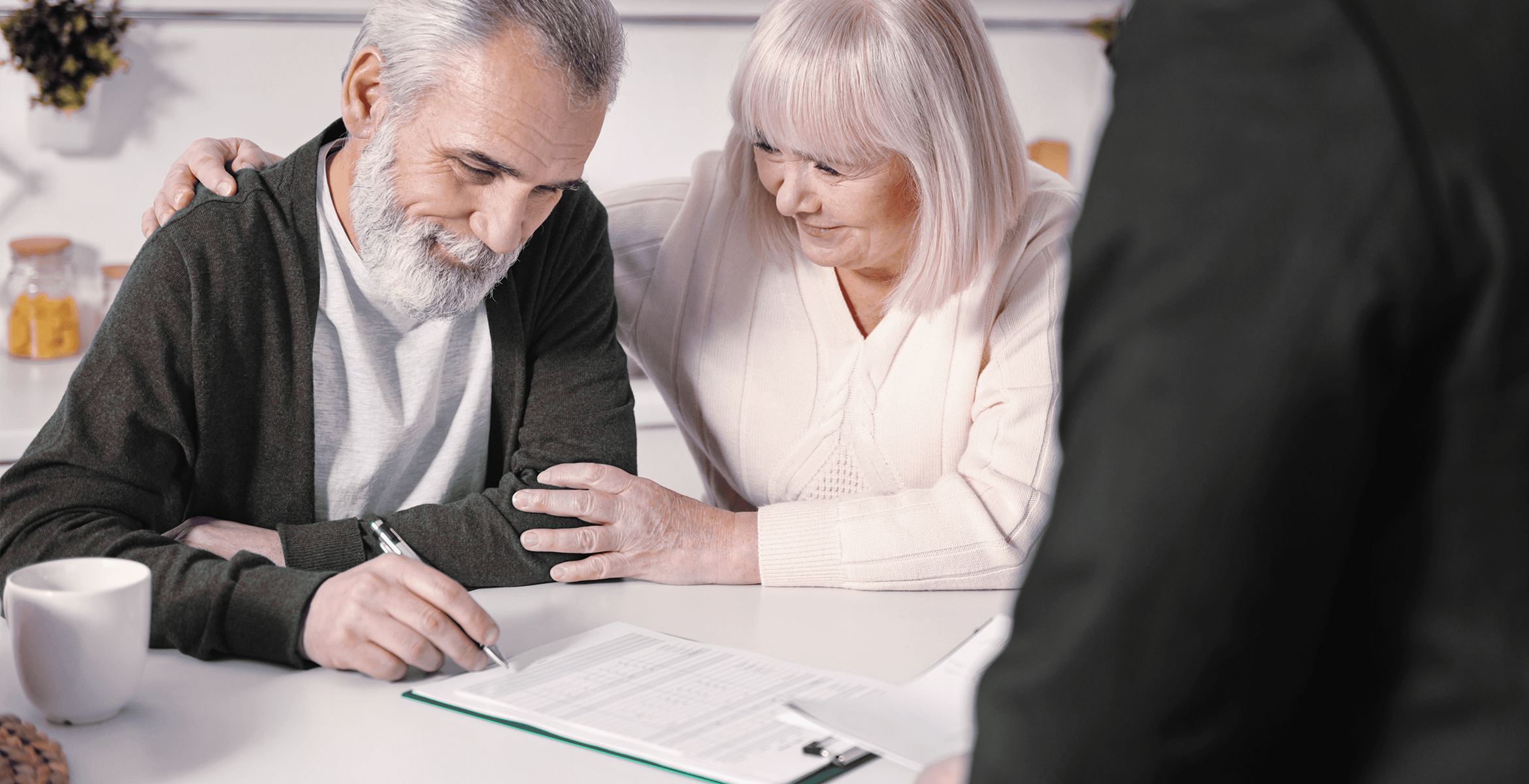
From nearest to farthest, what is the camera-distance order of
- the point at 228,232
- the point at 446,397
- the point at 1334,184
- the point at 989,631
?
the point at 1334,184
the point at 989,631
the point at 228,232
the point at 446,397

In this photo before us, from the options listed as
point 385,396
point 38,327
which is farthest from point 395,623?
point 38,327

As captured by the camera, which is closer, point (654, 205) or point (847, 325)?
point (847, 325)

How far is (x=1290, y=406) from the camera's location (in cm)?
35

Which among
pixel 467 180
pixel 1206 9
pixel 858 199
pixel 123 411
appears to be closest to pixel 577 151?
pixel 467 180

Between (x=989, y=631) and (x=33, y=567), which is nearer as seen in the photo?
(x=33, y=567)

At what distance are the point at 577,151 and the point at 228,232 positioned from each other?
0.36 m

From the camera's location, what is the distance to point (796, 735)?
34.0 inches

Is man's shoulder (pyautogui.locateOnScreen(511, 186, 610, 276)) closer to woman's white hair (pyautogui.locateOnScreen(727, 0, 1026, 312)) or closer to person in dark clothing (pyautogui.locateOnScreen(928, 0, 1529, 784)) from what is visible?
woman's white hair (pyautogui.locateOnScreen(727, 0, 1026, 312))

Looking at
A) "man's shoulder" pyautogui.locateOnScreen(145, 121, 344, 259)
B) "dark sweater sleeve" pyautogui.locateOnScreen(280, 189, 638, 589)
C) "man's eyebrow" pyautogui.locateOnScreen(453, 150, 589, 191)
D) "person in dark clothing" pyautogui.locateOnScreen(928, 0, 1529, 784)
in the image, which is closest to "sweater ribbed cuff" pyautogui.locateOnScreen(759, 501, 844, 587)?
"dark sweater sleeve" pyautogui.locateOnScreen(280, 189, 638, 589)

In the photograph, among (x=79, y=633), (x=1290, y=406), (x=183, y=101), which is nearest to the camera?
(x=1290, y=406)

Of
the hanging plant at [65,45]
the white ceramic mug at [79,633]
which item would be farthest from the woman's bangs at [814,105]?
the hanging plant at [65,45]

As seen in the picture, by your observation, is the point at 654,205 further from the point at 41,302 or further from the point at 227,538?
the point at 41,302

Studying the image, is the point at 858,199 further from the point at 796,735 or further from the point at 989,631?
the point at 796,735

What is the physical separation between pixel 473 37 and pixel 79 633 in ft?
2.09
